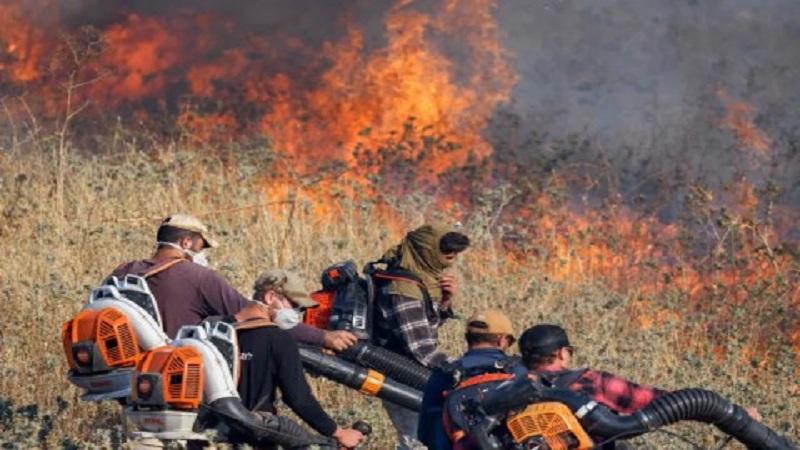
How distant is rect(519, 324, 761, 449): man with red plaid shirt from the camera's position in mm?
7203

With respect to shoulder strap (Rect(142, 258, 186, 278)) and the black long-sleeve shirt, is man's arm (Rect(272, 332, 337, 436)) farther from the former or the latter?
shoulder strap (Rect(142, 258, 186, 278))

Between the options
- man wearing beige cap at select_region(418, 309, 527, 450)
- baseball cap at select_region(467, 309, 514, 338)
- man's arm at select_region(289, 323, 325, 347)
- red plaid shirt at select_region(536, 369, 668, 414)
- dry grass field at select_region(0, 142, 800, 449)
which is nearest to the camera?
red plaid shirt at select_region(536, 369, 668, 414)

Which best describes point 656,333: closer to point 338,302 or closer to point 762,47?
point 338,302

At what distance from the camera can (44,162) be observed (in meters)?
15.4

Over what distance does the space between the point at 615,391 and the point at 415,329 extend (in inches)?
122

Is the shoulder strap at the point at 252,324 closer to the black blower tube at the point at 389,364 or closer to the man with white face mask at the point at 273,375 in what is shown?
the man with white face mask at the point at 273,375

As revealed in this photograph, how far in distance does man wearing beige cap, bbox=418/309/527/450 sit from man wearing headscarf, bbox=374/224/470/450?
1597 millimetres

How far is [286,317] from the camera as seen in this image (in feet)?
28.9

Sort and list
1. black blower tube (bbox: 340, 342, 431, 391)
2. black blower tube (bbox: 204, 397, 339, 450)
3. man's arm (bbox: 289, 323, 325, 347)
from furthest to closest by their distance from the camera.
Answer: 1. black blower tube (bbox: 340, 342, 431, 391)
2. man's arm (bbox: 289, 323, 325, 347)
3. black blower tube (bbox: 204, 397, 339, 450)

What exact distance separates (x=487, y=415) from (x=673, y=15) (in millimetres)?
12295

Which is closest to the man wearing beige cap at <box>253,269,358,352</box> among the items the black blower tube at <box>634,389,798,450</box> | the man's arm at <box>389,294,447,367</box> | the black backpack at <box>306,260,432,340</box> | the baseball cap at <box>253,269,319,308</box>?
the baseball cap at <box>253,269,319,308</box>

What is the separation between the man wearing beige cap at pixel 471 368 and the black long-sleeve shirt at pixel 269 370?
1.98 ft

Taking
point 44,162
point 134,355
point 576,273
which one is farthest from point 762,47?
point 134,355

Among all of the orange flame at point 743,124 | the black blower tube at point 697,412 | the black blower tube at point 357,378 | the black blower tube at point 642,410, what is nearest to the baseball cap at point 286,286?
the black blower tube at point 357,378
